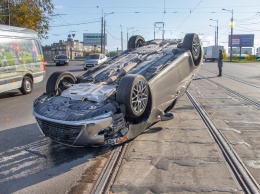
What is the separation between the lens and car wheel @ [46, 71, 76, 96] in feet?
18.5

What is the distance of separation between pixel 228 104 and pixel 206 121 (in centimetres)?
232

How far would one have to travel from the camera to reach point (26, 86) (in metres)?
11.8

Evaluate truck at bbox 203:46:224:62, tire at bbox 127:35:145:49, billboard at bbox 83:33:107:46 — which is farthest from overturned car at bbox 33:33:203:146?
billboard at bbox 83:33:107:46

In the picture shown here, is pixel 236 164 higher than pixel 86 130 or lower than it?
lower

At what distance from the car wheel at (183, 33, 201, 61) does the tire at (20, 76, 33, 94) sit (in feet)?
23.6

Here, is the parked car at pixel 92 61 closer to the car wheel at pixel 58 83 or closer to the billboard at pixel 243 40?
the car wheel at pixel 58 83

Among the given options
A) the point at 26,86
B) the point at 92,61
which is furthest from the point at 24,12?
the point at 26,86

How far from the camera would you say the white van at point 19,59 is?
10.4 metres

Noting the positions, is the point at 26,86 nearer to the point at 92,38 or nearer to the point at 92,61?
the point at 92,61

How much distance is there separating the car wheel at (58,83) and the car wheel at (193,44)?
2.83m

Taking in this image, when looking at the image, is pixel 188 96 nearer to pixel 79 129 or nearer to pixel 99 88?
pixel 99 88

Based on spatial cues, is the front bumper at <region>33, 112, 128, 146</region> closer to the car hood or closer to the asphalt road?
the asphalt road

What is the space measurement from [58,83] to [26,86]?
663cm

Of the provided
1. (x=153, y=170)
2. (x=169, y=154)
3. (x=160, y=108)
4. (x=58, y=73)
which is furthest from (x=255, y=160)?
(x=58, y=73)
